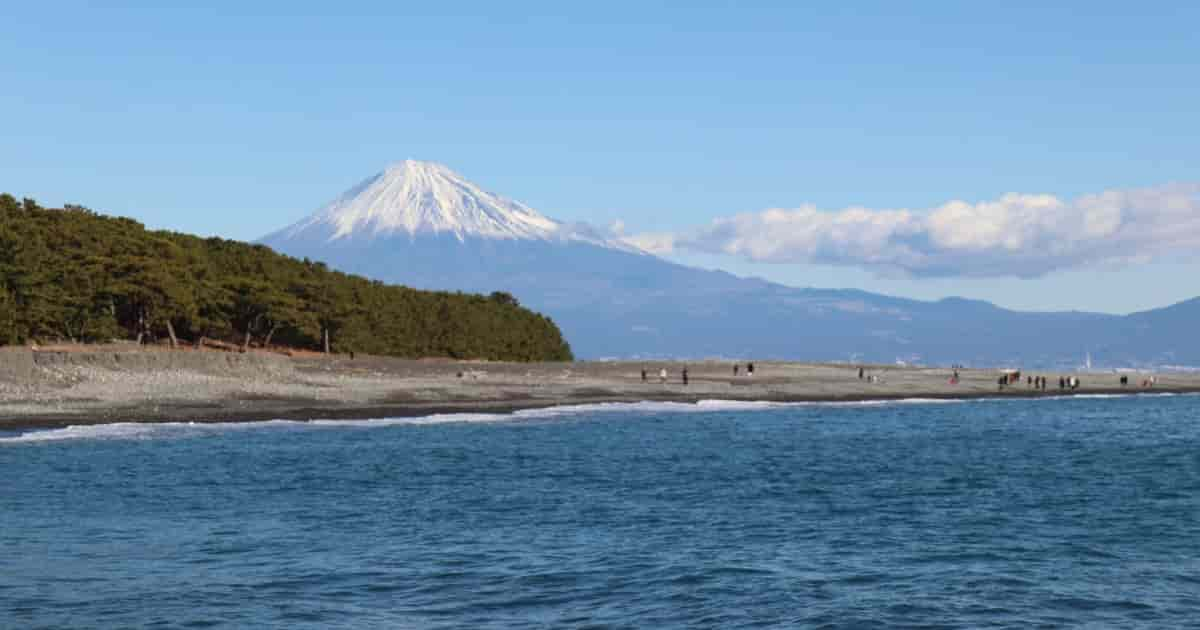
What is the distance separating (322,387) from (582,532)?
5446cm

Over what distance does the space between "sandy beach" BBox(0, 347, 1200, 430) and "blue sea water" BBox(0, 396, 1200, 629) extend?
5.65 metres

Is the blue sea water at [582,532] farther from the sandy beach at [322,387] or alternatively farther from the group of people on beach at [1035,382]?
the group of people on beach at [1035,382]

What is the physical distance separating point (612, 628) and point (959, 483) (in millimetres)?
28069

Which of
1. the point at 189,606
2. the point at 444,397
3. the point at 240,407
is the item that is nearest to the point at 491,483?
the point at 189,606

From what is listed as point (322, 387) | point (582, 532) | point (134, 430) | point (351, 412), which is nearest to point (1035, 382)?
point (322, 387)

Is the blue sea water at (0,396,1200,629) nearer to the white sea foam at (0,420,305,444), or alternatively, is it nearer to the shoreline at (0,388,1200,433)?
the white sea foam at (0,420,305,444)

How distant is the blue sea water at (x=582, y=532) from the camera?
80.8ft

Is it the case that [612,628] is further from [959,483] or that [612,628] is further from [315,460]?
[315,460]

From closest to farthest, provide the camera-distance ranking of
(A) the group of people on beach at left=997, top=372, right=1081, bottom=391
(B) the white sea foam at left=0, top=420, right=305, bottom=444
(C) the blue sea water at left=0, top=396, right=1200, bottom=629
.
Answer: (C) the blue sea water at left=0, top=396, right=1200, bottom=629, (B) the white sea foam at left=0, top=420, right=305, bottom=444, (A) the group of people on beach at left=997, top=372, right=1081, bottom=391

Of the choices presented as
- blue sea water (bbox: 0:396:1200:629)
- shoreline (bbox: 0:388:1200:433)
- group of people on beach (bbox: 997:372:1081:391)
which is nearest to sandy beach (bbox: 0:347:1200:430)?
shoreline (bbox: 0:388:1200:433)

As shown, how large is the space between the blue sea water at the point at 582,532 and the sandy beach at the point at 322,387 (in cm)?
565

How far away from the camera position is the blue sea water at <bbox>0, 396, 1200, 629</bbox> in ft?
80.8

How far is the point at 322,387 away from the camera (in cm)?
8650

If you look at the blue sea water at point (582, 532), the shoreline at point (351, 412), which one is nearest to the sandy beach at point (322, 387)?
the shoreline at point (351, 412)
